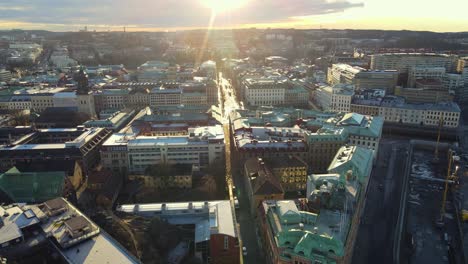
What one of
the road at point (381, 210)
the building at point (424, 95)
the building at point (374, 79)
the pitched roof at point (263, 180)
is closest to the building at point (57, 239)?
the pitched roof at point (263, 180)

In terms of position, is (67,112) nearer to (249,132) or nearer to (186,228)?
(249,132)

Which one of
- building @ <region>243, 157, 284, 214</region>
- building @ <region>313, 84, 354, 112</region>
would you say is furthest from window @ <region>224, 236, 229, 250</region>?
building @ <region>313, 84, 354, 112</region>

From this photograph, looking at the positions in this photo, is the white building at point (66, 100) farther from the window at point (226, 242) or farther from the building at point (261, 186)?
the window at point (226, 242)

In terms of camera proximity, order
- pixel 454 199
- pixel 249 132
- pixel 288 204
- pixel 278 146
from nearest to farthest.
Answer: pixel 288 204
pixel 454 199
pixel 278 146
pixel 249 132

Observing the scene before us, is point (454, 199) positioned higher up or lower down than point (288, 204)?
lower down

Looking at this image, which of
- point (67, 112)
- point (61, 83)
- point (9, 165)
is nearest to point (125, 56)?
point (61, 83)

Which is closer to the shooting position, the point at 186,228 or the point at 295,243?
the point at 295,243
